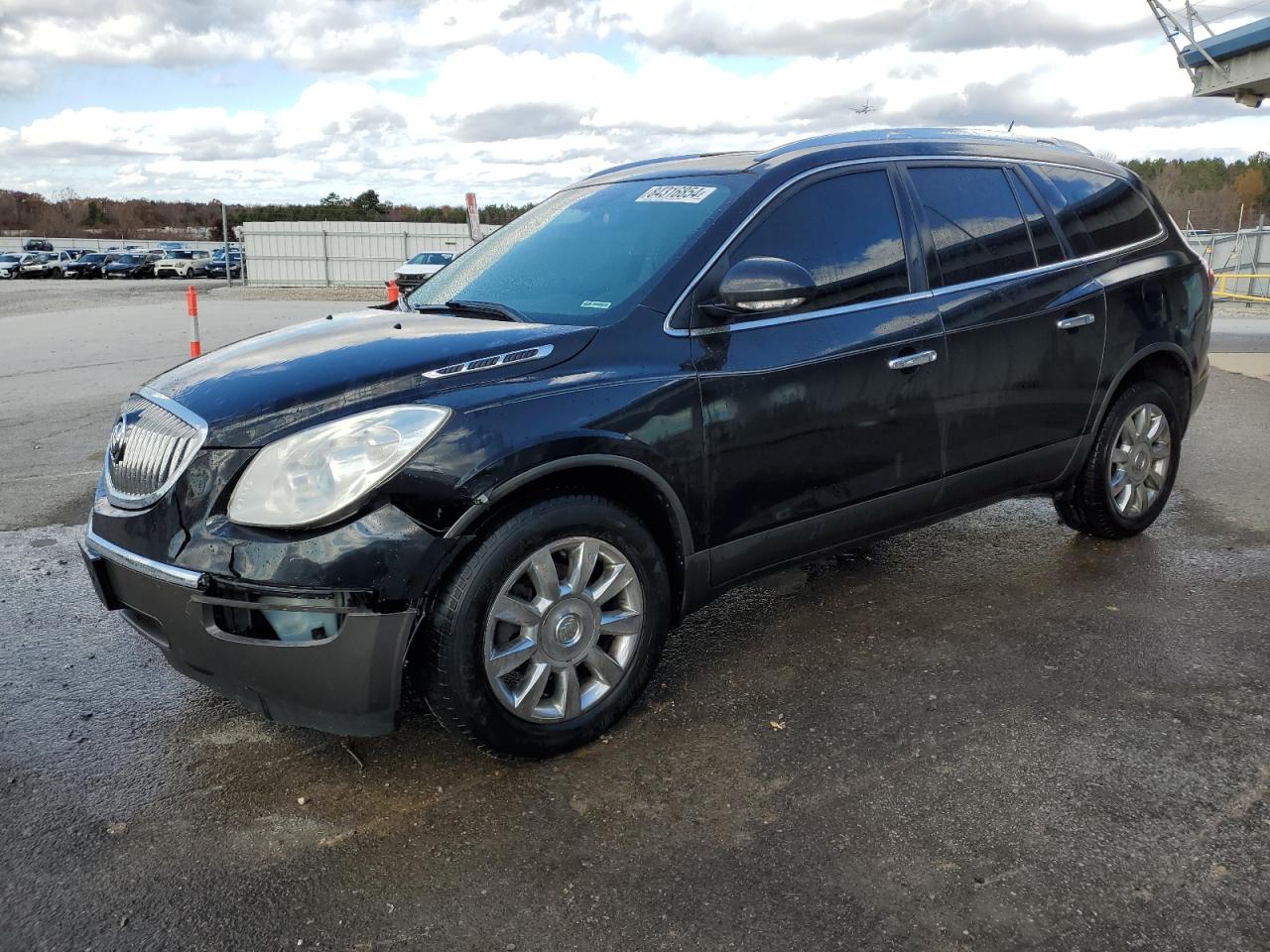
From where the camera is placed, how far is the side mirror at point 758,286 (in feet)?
11.0

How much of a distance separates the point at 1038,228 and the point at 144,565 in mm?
3762

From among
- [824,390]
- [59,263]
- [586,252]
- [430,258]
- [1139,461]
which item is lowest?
[1139,461]

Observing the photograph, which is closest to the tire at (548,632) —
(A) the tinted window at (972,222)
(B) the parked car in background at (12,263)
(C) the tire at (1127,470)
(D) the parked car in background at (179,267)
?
(A) the tinted window at (972,222)

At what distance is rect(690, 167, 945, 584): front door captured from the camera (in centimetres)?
348

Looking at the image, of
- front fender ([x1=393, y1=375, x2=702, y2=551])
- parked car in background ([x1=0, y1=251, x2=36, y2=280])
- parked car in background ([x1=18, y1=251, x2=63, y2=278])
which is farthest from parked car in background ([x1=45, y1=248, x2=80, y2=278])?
front fender ([x1=393, y1=375, x2=702, y2=551])

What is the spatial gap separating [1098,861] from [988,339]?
7.14 feet

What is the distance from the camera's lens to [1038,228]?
15.0ft

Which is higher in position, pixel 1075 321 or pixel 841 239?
pixel 841 239

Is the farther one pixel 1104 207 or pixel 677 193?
pixel 1104 207

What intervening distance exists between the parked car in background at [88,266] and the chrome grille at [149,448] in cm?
5404

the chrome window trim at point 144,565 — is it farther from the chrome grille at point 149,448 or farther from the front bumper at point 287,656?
the chrome grille at point 149,448

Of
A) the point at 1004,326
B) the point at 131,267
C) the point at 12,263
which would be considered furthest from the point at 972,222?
the point at 131,267

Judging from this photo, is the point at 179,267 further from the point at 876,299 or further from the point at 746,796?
the point at 746,796

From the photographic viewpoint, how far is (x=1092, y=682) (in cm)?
373
